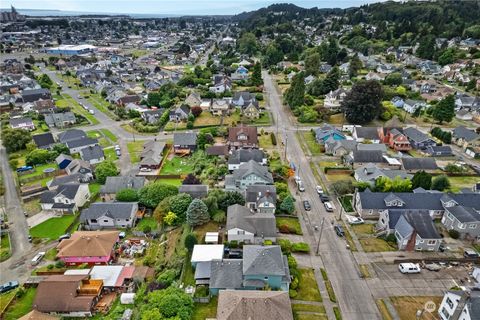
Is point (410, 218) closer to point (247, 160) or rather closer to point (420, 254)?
point (420, 254)

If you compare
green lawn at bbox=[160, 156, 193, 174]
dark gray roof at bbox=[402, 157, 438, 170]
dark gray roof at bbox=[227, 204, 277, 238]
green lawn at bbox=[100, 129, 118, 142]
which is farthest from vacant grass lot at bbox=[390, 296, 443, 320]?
green lawn at bbox=[100, 129, 118, 142]

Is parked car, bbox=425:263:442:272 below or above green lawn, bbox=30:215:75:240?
below

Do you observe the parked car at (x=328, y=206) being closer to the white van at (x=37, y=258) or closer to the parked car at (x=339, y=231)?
the parked car at (x=339, y=231)

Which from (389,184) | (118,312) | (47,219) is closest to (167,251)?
(118,312)

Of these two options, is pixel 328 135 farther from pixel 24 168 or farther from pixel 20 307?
pixel 24 168

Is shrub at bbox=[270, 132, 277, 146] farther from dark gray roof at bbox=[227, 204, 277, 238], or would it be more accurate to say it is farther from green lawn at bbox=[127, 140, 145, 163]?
dark gray roof at bbox=[227, 204, 277, 238]

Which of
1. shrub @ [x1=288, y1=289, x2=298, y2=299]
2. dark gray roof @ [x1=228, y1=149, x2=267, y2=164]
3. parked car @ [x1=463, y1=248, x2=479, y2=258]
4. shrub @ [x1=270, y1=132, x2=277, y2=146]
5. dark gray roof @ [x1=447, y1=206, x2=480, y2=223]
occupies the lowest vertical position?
parked car @ [x1=463, y1=248, x2=479, y2=258]

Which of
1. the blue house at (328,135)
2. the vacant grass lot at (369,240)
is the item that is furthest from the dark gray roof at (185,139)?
the vacant grass lot at (369,240)
